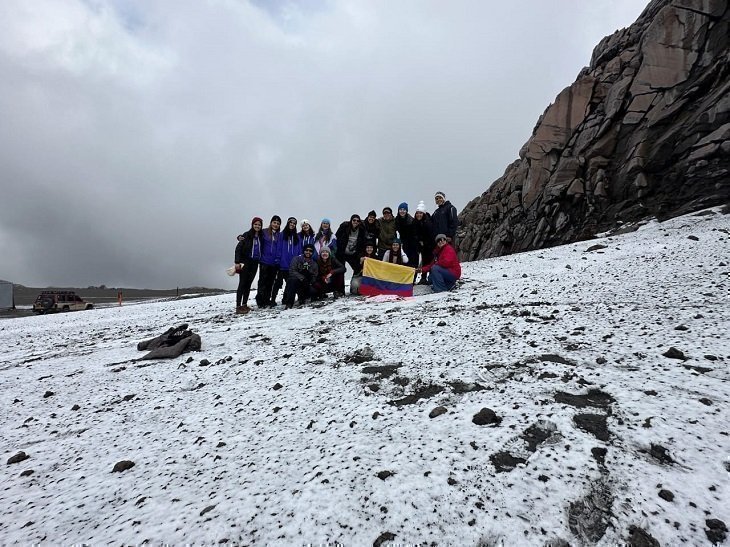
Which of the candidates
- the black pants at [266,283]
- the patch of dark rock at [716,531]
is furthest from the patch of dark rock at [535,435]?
the black pants at [266,283]

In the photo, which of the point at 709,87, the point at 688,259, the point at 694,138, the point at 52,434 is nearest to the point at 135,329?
the point at 52,434

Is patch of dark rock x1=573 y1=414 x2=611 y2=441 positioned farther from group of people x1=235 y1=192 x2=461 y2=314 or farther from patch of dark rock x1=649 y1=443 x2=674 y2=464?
group of people x1=235 y1=192 x2=461 y2=314

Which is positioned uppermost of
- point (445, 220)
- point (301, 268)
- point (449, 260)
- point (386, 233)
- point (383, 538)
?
point (445, 220)

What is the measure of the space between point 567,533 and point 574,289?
221 inches

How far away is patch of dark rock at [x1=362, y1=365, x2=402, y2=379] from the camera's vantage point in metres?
3.69

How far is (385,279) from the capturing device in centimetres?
893

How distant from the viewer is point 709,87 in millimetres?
16797

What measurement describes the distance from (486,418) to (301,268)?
6.93m

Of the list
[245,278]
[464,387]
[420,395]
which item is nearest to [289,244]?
[245,278]

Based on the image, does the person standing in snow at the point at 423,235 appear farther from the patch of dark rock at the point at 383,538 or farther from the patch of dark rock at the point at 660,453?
the patch of dark rock at the point at 383,538

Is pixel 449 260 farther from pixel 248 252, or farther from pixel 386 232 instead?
pixel 248 252

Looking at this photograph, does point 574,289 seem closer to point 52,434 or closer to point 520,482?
point 520,482

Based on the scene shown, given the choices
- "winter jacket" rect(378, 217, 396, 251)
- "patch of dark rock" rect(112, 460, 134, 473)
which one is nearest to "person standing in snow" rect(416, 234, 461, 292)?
"winter jacket" rect(378, 217, 396, 251)

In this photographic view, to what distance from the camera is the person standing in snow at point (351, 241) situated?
376 inches
